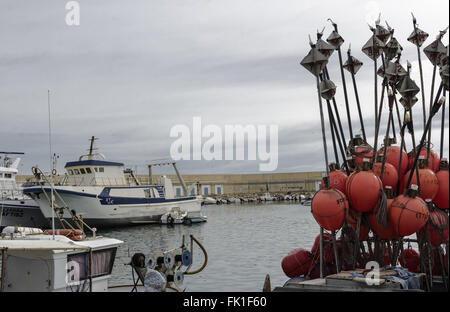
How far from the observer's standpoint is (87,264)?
41.5ft

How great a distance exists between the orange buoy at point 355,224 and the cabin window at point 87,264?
612 cm

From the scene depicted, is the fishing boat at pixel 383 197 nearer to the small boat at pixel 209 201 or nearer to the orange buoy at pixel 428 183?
the orange buoy at pixel 428 183

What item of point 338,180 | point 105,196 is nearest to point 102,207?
point 105,196

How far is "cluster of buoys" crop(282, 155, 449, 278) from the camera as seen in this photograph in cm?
1224

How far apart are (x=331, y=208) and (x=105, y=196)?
1760 inches

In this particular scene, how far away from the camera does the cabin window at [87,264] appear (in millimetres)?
12156

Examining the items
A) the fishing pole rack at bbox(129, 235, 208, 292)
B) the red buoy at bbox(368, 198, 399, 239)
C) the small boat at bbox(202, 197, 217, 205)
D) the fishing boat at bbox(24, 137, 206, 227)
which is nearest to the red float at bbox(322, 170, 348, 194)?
the red buoy at bbox(368, 198, 399, 239)

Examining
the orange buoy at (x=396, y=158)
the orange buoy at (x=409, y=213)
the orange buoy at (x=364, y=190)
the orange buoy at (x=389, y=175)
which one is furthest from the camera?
the orange buoy at (x=396, y=158)

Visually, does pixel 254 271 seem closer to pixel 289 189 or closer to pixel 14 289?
pixel 14 289

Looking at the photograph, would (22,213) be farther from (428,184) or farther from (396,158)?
(428,184)

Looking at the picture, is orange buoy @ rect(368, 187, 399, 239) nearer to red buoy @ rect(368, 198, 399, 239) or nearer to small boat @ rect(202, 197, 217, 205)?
red buoy @ rect(368, 198, 399, 239)

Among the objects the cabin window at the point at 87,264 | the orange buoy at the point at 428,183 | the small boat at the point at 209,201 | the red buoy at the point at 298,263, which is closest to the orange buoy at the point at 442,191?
the orange buoy at the point at 428,183

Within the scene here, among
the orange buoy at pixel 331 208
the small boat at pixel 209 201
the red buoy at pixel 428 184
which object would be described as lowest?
the small boat at pixel 209 201

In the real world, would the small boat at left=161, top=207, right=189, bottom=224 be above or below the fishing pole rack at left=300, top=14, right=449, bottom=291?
below
